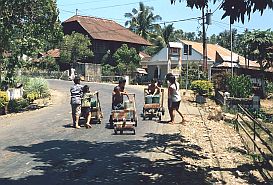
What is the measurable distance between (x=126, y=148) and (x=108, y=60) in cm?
4524

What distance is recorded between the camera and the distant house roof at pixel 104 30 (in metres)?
55.5

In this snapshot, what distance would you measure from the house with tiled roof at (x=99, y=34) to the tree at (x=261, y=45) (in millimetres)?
21407

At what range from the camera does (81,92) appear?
539 inches

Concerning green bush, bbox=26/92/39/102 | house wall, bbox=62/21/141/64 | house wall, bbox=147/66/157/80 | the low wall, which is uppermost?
house wall, bbox=62/21/141/64

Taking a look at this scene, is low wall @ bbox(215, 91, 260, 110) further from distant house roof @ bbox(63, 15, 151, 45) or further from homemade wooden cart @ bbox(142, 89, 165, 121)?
distant house roof @ bbox(63, 15, 151, 45)

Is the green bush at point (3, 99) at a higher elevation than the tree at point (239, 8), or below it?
below

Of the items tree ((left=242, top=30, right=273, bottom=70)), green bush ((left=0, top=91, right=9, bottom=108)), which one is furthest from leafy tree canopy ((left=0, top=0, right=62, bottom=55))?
tree ((left=242, top=30, right=273, bottom=70))

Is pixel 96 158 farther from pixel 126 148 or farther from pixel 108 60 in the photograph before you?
pixel 108 60

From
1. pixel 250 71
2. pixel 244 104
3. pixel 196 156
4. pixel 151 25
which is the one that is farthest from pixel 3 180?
pixel 151 25

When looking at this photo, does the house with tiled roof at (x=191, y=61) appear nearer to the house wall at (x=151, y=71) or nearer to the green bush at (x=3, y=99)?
the house wall at (x=151, y=71)

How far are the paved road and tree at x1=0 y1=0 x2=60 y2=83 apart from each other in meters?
6.55

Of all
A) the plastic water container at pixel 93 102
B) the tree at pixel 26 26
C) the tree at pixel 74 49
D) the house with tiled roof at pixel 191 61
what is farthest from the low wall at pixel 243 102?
the tree at pixel 74 49

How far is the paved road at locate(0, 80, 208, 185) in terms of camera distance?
25.9 feet

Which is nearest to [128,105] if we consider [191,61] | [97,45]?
[191,61]
